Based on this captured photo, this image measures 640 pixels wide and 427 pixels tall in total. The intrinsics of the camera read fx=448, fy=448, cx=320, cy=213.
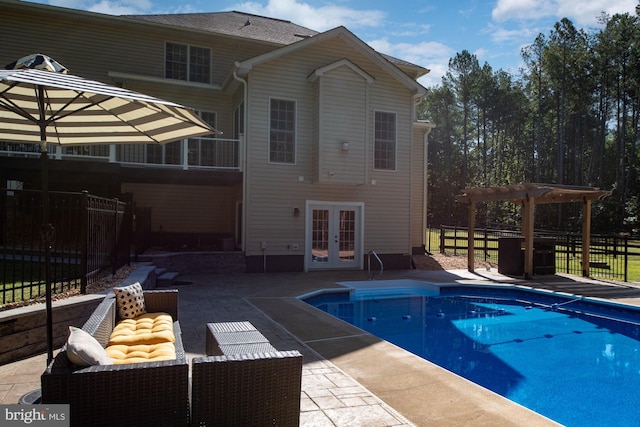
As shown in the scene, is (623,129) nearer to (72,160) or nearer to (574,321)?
(574,321)

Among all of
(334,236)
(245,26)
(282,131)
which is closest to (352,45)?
(282,131)

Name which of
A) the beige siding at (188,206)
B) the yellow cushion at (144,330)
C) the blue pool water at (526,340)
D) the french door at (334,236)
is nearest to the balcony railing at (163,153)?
the beige siding at (188,206)

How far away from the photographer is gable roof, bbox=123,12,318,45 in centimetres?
1457

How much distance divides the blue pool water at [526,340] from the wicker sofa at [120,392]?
3.63m

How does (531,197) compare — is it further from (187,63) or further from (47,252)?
(187,63)

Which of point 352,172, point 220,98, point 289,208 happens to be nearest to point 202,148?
point 220,98

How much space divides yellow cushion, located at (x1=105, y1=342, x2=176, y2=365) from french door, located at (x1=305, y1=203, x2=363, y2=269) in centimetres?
919

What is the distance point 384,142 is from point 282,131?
3.22m

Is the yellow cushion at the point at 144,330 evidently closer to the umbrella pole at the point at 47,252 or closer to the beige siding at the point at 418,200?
the umbrella pole at the point at 47,252

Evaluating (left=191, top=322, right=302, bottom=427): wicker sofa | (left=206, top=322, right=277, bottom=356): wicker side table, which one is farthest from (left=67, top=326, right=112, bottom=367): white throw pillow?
(left=206, top=322, right=277, bottom=356): wicker side table

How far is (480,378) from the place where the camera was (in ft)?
17.7

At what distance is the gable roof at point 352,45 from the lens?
1201 cm

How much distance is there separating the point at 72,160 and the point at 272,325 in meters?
8.52

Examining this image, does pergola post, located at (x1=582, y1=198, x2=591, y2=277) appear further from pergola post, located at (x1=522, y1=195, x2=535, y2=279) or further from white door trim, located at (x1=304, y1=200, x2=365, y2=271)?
white door trim, located at (x1=304, y1=200, x2=365, y2=271)
